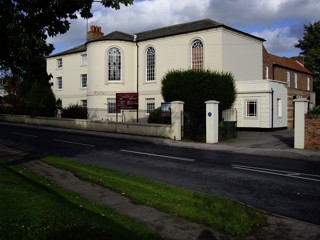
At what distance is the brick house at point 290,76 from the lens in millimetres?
35062

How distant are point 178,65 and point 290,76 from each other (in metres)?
20.4

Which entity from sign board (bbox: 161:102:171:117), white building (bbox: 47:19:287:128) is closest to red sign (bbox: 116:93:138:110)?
white building (bbox: 47:19:287:128)

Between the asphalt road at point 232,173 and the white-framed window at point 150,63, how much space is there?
19.9 metres

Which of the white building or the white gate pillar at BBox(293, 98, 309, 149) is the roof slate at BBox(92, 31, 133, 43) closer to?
the white building

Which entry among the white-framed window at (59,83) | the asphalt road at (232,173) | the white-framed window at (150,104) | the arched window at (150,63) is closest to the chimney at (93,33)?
the white-framed window at (59,83)

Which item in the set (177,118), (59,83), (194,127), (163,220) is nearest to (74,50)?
(59,83)

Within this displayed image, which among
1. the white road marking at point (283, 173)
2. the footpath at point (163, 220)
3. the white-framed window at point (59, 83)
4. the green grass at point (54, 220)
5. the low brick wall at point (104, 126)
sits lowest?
the white road marking at point (283, 173)

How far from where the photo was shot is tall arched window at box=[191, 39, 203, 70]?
33938 mm

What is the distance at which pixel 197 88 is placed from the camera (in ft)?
93.4

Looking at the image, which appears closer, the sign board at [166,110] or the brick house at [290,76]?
the sign board at [166,110]

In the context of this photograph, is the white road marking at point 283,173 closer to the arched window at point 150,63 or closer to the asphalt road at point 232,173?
the asphalt road at point 232,173

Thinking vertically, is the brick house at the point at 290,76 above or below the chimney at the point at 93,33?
below

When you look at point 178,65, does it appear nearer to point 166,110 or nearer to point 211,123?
point 166,110

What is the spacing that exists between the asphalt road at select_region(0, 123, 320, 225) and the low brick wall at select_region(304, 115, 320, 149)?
3.28 meters
